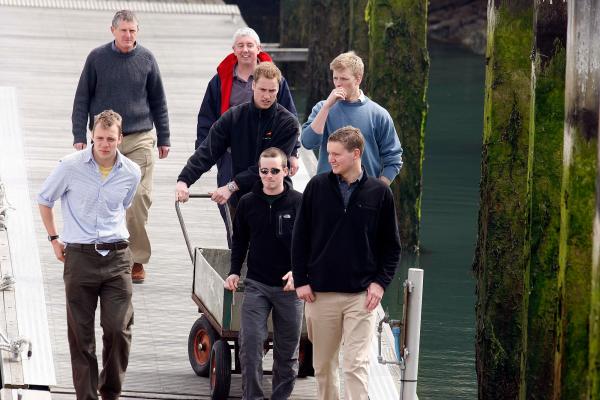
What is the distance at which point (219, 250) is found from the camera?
9367 mm

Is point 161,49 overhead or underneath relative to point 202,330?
overhead

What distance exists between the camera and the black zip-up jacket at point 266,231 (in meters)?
8.27

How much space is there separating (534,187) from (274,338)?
1.79m

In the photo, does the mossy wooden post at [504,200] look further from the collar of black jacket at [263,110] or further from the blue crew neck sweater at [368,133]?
the collar of black jacket at [263,110]

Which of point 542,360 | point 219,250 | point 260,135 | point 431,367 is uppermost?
point 260,135

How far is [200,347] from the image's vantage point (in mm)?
9188

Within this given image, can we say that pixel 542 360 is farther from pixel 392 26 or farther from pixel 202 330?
pixel 392 26

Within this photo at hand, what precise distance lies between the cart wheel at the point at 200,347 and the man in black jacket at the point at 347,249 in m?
1.25

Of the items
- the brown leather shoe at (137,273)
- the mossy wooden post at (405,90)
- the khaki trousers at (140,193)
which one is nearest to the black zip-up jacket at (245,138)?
the khaki trousers at (140,193)

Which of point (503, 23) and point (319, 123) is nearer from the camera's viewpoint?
point (319, 123)

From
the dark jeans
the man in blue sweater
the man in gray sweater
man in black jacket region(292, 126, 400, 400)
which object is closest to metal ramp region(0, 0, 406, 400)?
the dark jeans

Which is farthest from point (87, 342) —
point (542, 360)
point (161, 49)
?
point (161, 49)

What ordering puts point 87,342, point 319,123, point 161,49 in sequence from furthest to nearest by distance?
point 161,49 < point 319,123 < point 87,342

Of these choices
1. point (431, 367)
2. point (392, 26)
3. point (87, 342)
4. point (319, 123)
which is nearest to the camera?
point (87, 342)
